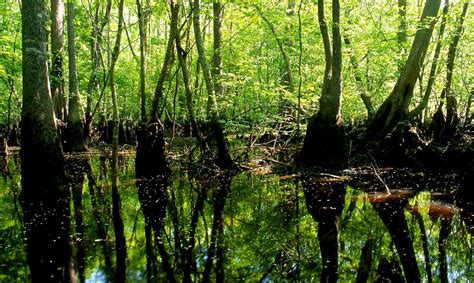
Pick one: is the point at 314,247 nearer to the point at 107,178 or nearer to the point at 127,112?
the point at 107,178

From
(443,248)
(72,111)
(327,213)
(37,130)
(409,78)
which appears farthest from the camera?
(72,111)

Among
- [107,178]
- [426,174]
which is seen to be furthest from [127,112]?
[426,174]

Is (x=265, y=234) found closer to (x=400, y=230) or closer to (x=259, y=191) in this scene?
(x=400, y=230)

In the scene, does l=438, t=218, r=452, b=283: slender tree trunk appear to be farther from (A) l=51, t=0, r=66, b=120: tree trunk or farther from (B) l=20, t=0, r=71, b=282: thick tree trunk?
(A) l=51, t=0, r=66, b=120: tree trunk

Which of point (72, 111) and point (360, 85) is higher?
point (360, 85)

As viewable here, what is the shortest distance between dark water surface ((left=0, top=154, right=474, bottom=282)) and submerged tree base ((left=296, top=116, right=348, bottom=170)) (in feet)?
5.19

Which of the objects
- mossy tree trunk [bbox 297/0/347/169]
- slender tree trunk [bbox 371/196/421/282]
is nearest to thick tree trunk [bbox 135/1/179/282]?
mossy tree trunk [bbox 297/0/347/169]

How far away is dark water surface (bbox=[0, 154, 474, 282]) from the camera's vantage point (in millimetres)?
4176

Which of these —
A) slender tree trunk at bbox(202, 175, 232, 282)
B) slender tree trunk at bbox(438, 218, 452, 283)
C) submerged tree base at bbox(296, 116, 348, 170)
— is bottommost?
slender tree trunk at bbox(438, 218, 452, 283)

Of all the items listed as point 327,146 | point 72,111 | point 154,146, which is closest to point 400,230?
point 327,146

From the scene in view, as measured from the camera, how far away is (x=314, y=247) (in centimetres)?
489

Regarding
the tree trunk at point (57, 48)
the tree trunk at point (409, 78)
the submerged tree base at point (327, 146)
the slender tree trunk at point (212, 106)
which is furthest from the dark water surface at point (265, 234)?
the tree trunk at point (57, 48)

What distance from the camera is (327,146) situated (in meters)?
10.3

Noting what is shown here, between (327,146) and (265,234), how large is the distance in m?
5.19
